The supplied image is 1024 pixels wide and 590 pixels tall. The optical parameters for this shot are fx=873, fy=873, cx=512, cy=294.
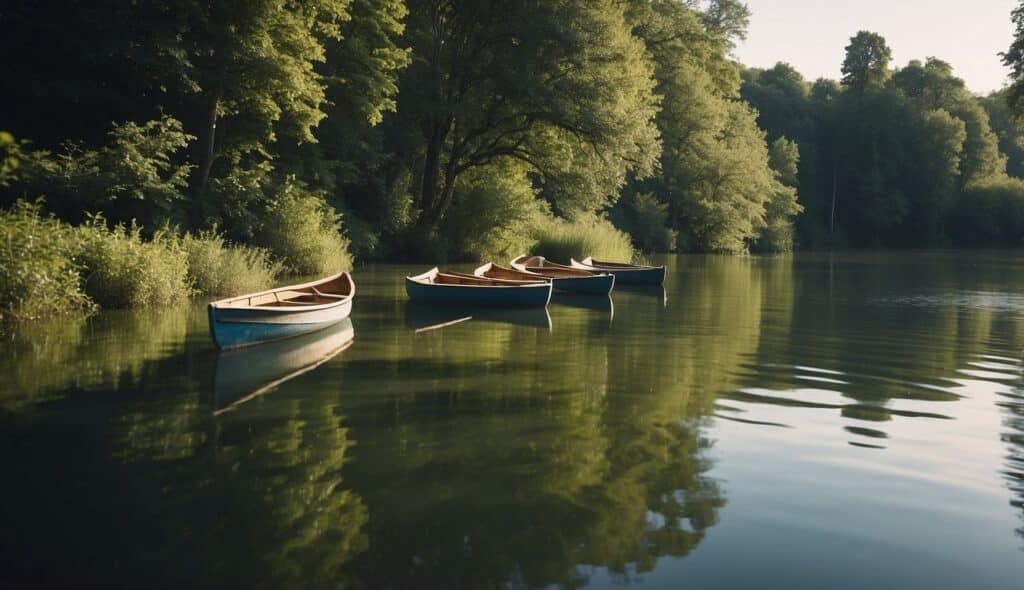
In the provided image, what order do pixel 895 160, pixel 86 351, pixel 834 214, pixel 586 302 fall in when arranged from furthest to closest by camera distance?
pixel 834 214 < pixel 895 160 < pixel 586 302 < pixel 86 351

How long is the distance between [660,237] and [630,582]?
47.6 meters

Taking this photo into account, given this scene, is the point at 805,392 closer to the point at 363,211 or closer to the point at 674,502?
the point at 674,502

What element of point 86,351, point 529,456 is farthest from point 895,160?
point 529,456

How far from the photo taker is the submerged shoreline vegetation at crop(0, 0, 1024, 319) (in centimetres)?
1906

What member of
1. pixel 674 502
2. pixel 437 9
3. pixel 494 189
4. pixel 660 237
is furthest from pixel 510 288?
pixel 660 237

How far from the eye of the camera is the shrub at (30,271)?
42.7 ft

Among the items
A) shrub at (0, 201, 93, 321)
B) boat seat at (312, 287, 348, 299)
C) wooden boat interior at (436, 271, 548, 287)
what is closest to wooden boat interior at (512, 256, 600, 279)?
wooden boat interior at (436, 271, 548, 287)

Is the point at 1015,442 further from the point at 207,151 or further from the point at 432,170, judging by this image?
the point at 432,170

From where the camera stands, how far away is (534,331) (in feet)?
48.4

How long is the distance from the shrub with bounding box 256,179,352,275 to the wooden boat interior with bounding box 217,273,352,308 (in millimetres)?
9323

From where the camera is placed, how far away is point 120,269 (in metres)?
16.1

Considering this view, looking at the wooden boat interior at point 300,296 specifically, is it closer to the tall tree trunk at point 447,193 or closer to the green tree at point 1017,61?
the tall tree trunk at point 447,193

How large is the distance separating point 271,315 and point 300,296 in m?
3.07

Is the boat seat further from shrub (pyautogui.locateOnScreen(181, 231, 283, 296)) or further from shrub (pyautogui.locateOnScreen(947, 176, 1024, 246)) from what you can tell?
shrub (pyautogui.locateOnScreen(947, 176, 1024, 246))
